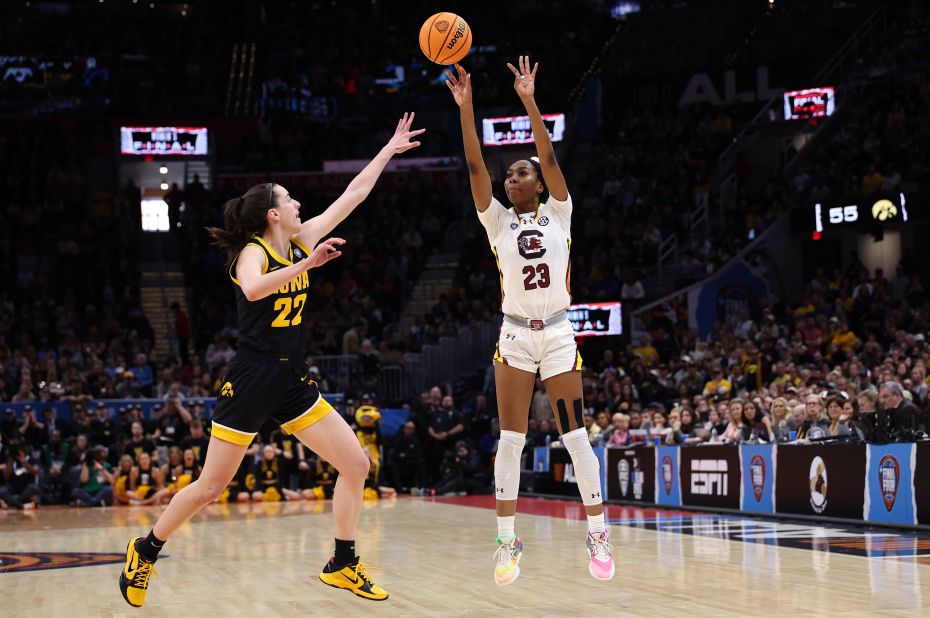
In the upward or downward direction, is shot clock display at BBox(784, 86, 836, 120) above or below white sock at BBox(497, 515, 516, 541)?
above

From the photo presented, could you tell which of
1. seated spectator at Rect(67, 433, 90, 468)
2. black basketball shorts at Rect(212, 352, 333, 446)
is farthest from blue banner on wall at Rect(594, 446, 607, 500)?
black basketball shorts at Rect(212, 352, 333, 446)

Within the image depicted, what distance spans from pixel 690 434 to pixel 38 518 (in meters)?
10.4

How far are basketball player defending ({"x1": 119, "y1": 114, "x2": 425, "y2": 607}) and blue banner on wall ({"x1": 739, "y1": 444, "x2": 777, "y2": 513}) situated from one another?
28.0ft

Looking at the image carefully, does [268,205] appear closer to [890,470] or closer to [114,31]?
[890,470]

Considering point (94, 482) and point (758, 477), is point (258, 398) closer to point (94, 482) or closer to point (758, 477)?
point (758, 477)

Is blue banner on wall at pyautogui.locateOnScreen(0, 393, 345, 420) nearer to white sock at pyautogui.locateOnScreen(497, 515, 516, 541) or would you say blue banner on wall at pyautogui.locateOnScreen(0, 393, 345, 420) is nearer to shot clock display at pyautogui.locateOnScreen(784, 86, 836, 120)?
white sock at pyautogui.locateOnScreen(497, 515, 516, 541)

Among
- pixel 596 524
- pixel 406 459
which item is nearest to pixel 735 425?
pixel 406 459

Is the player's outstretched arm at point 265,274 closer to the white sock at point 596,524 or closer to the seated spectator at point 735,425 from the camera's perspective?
the white sock at point 596,524

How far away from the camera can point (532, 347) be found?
26.2ft

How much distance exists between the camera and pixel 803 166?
31266 millimetres

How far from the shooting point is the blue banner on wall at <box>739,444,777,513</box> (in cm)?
1488

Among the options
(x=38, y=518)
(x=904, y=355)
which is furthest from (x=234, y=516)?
(x=904, y=355)

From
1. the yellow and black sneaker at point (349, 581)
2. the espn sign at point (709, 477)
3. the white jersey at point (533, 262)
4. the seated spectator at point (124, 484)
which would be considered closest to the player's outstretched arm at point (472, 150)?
the white jersey at point (533, 262)

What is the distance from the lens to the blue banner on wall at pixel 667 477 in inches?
678
